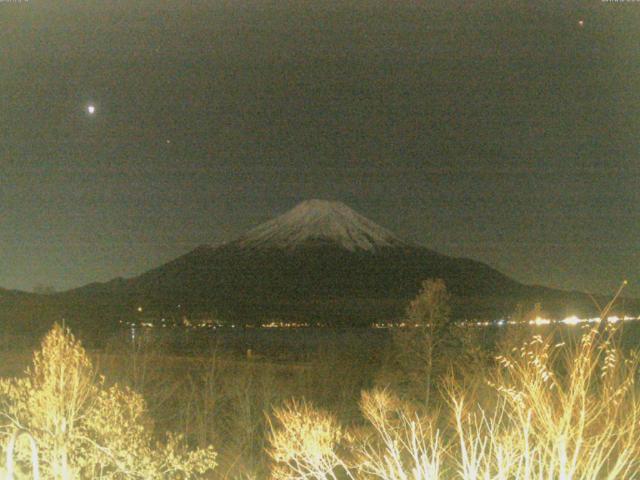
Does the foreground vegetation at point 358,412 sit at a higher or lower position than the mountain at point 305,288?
lower

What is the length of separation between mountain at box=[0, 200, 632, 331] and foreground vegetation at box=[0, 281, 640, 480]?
57.2m

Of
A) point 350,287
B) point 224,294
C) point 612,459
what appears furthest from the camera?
point 350,287

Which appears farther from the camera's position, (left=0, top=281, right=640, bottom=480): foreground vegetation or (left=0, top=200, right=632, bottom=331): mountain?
(left=0, top=200, right=632, bottom=331): mountain

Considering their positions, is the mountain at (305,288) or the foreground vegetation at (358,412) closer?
the foreground vegetation at (358,412)

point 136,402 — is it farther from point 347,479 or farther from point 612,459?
point 347,479

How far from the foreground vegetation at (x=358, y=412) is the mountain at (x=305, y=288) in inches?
2252

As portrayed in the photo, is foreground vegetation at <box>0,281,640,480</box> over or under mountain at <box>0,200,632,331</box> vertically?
under

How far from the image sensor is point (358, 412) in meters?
57.2

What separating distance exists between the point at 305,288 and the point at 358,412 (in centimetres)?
11217

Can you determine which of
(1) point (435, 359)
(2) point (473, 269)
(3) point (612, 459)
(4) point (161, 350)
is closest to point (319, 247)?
(2) point (473, 269)

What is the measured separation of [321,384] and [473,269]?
112 metres

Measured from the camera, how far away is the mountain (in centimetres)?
13500

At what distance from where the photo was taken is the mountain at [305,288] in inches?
5315

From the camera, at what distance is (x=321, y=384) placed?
211ft
